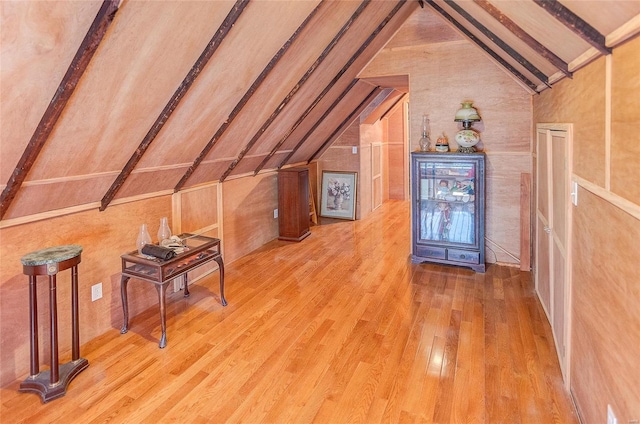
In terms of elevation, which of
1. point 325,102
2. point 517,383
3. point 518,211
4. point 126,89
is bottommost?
point 517,383

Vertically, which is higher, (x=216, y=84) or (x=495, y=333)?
(x=216, y=84)

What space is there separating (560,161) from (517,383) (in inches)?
57.0

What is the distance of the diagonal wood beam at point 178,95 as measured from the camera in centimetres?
234

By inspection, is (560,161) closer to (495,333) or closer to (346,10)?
(495,333)

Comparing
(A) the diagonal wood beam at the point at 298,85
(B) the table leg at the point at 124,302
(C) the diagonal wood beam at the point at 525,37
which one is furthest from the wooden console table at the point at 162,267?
(C) the diagonal wood beam at the point at 525,37

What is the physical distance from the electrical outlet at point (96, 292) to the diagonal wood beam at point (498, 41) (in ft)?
12.2

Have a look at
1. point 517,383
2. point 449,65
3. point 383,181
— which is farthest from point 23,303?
point 383,181

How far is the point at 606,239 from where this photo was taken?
1.66 meters

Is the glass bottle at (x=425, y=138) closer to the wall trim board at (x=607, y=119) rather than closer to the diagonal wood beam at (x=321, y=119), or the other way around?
the diagonal wood beam at (x=321, y=119)

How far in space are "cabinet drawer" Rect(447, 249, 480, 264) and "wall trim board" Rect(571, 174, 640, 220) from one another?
2338mm

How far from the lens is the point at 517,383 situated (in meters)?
2.39

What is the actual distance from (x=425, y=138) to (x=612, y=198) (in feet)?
10.3

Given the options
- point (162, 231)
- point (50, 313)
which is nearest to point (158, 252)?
point (162, 231)

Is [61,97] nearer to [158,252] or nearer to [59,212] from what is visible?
[59,212]
